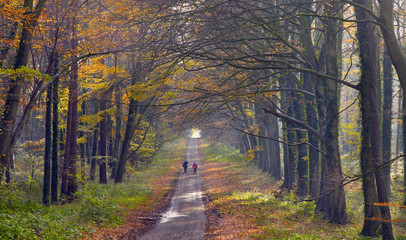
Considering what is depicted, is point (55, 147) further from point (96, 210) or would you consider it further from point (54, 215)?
point (54, 215)

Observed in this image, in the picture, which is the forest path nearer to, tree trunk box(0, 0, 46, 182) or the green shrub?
the green shrub

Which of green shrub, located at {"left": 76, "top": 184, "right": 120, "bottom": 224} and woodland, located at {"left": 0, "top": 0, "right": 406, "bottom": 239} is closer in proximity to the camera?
woodland, located at {"left": 0, "top": 0, "right": 406, "bottom": 239}

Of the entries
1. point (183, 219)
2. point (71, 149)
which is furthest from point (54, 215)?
point (71, 149)

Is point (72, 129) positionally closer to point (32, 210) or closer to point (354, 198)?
point (32, 210)

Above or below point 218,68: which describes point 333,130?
below

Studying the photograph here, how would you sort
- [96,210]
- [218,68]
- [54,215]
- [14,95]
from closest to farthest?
[14,95], [54,215], [96,210], [218,68]

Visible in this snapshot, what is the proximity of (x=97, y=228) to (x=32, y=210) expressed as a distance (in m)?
2.25

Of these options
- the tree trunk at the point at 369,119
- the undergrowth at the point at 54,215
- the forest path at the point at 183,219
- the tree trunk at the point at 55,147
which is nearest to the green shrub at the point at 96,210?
the undergrowth at the point at 54,215

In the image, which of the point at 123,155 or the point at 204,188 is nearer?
the point at 123,155

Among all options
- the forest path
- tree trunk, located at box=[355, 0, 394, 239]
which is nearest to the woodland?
tree trunk, located at box=[355, 0, 394, 239]

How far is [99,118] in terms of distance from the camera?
65.7ft

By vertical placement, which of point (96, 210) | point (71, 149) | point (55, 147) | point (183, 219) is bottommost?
point (183, 219)

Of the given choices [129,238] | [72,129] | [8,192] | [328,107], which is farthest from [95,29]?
[328,107]

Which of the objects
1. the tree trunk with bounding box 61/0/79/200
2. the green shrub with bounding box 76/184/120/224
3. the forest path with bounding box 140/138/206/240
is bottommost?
the forest path with bounding box 140/138/206/240
